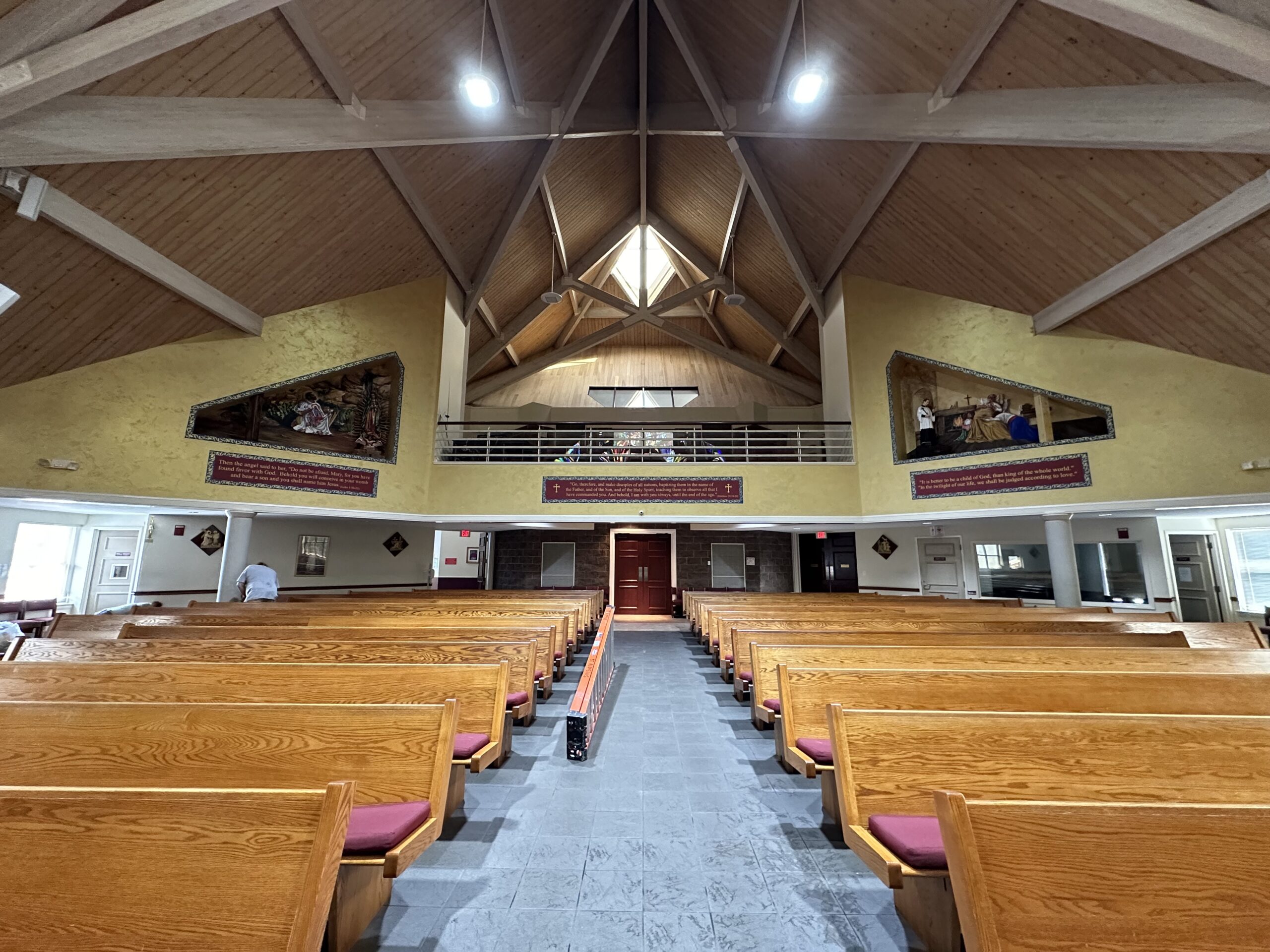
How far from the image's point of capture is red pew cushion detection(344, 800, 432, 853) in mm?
1500

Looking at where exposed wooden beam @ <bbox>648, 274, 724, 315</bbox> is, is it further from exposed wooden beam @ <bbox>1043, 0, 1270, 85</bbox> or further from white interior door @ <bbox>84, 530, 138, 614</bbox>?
white interior door @ <bbox>84, 530, 138, 614</bbox>

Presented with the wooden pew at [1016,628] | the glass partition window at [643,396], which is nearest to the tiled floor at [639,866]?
the wooden pew at [1016,628]

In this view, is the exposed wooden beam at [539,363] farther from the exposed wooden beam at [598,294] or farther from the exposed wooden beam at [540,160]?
the exposed wooden beam at [540,160]

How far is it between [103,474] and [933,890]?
8.45 metres

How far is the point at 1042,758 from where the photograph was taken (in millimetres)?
1725

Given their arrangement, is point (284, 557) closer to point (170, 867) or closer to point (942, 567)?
point (170, 867)

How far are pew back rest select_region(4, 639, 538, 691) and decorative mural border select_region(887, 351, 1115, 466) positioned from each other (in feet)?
22.7

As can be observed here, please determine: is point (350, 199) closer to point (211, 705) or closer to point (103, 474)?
point (103, 474)

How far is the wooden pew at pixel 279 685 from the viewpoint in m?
2.35

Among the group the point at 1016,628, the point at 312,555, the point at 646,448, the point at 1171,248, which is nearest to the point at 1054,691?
the point at 1016,628

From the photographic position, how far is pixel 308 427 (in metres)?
7.55

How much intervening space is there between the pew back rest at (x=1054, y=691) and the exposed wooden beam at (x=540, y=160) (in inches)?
335

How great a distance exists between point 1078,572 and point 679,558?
23.2ft

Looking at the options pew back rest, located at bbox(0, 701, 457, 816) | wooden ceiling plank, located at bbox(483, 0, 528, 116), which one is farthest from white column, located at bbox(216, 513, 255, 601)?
wooden ceiling plank, located at bbox(483, 0, 528, 116)
